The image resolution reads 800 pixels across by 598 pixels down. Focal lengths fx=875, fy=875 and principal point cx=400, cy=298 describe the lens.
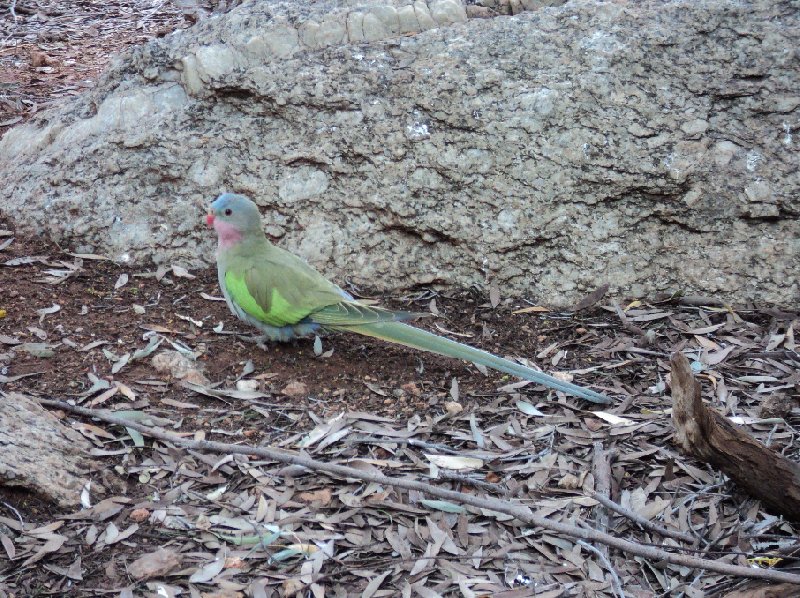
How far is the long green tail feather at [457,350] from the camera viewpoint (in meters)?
3.90

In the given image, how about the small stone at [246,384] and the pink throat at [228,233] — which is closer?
the small stone at [246,384]

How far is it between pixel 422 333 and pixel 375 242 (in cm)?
98

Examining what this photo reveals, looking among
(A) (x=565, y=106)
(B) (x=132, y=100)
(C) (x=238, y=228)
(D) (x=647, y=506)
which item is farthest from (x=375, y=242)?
(D) (x=647, y=506)

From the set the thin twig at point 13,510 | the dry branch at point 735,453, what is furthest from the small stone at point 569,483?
the thin twig at point 13,510

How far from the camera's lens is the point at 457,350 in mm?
4012

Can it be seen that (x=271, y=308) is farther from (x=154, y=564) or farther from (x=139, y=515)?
(x=154, y=564)

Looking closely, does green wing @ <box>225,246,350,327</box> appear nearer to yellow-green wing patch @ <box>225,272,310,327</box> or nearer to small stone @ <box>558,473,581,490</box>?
yellow-green wing patch @ <box>225,272,310,327</box>

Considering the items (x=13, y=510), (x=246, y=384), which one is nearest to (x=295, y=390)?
(x=246, y=384)

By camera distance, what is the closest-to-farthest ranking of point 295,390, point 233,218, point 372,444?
point 372,444 → point 295,390 → point 233,218

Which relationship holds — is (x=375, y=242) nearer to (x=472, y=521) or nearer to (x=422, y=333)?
(x=422, y=333)

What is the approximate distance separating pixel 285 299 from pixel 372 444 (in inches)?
38.1

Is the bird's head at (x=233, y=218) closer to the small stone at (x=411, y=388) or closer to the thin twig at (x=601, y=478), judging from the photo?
the small stone at (x=411, y=388)

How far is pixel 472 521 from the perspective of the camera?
3318 millimetres

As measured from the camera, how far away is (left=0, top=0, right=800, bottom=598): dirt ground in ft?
10.1
